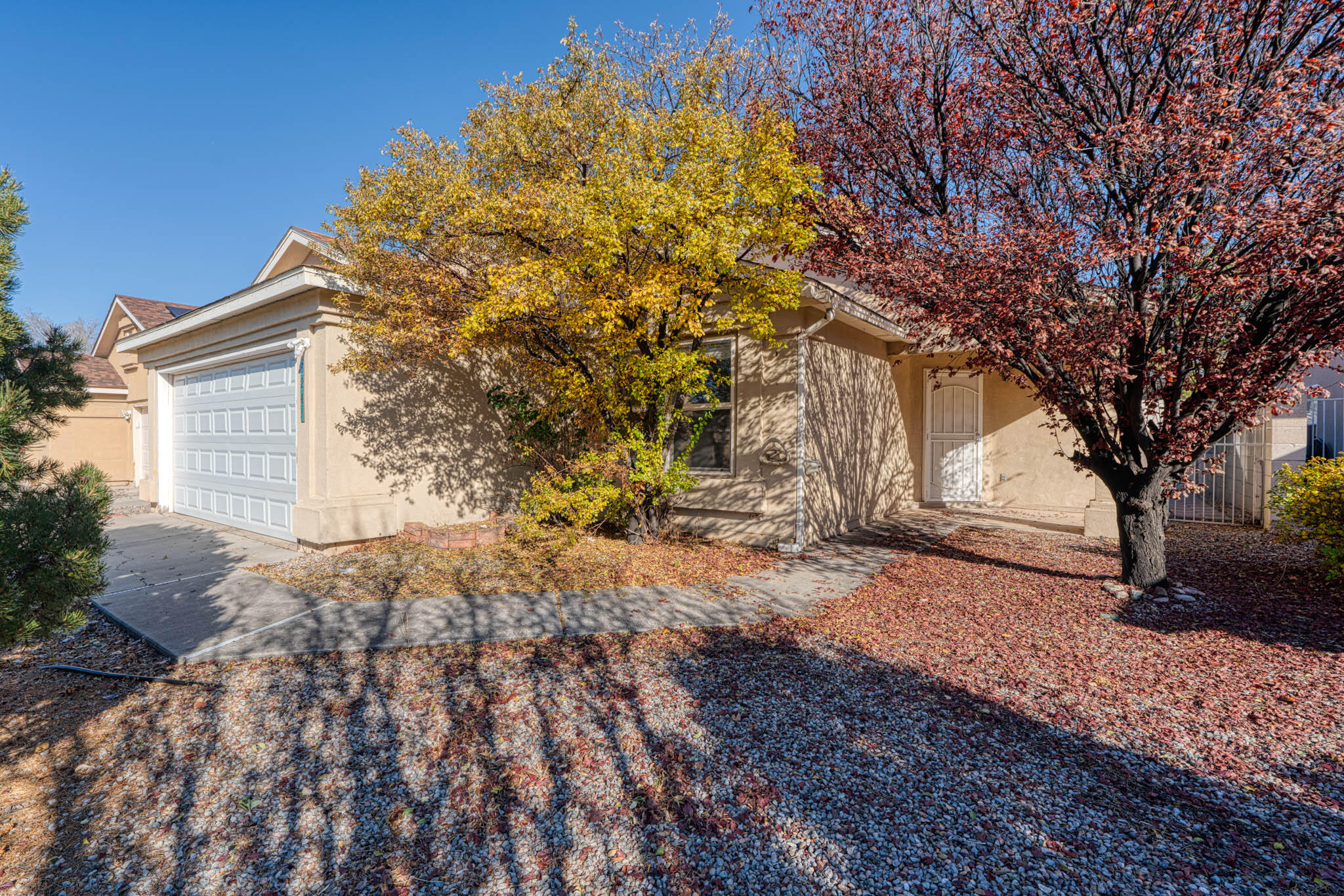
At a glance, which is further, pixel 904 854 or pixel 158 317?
pixel 158 317

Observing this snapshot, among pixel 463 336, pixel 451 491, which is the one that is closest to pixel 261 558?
pixel 451 491

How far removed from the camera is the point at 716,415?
8008mm

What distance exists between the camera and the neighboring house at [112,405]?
15.3 metres

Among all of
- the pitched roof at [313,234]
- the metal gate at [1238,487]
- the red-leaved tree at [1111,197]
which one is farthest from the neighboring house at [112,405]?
the metal gate at [1238,487]

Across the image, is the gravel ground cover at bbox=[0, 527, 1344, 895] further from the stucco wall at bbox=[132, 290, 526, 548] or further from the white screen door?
the white screen door

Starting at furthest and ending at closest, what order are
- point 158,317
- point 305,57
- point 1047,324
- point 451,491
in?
point 158,317 → point 305,57 → point 451,491 → point 1047,324

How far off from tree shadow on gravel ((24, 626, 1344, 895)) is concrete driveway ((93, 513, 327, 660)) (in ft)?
3.67

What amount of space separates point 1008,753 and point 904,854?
3.40 feet

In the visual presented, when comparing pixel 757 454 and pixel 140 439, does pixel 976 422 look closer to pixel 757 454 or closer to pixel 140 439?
pixel 757 454

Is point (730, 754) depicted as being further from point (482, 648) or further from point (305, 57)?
point (305, 57)

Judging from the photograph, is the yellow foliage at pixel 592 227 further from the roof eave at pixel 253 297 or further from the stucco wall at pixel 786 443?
the stucco wall at pixel 786 443

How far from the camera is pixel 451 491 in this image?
8344 millimetres

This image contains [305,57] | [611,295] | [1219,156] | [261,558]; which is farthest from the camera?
[305,57]

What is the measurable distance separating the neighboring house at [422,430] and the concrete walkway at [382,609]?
43.6 inches
